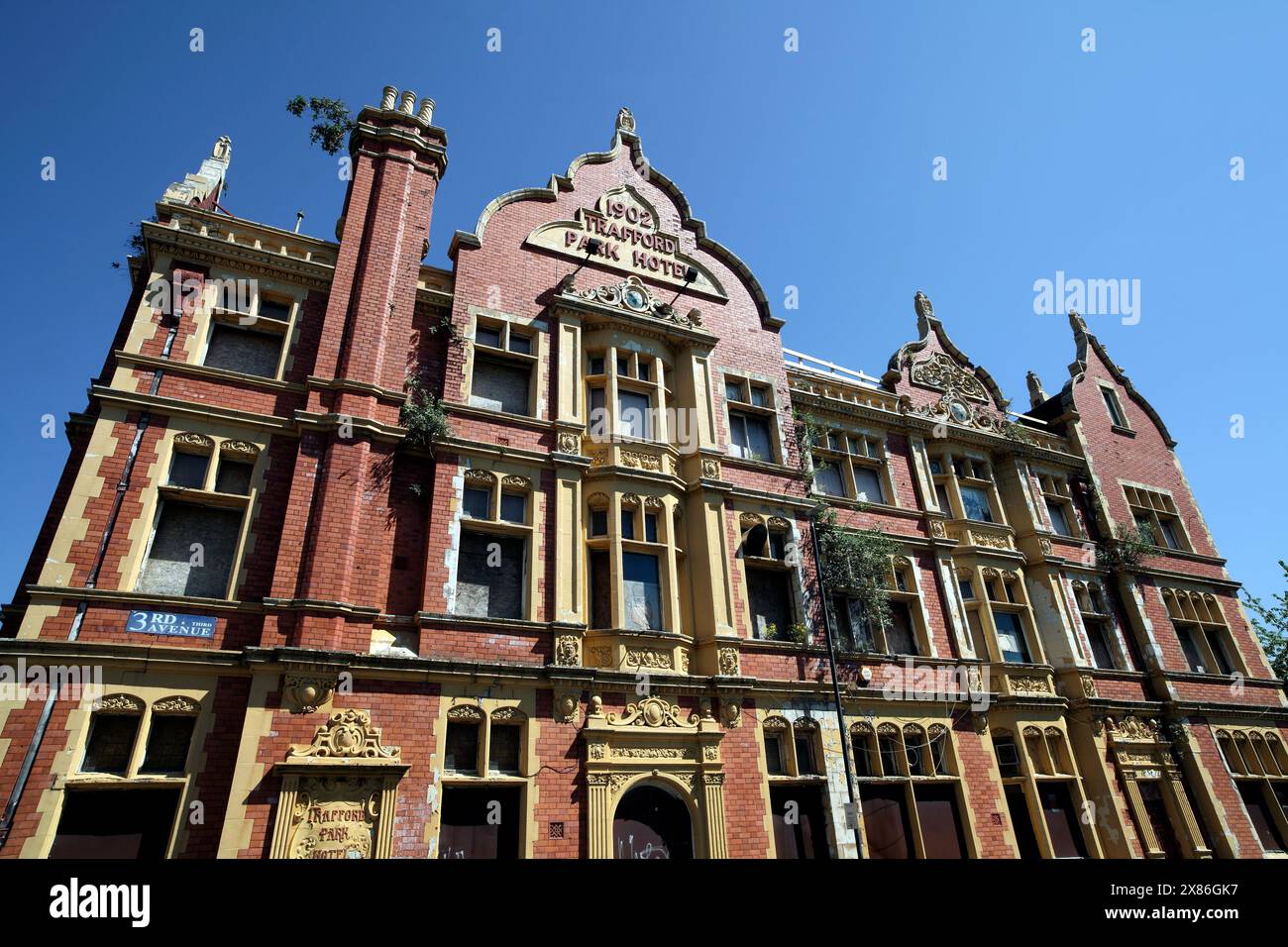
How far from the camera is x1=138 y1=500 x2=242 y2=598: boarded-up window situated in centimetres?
1212

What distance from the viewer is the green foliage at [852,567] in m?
18.1

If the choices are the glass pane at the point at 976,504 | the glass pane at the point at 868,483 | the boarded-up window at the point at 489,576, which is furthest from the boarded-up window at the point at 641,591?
the glass pane at the point at 976,504

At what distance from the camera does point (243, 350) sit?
14891 mm

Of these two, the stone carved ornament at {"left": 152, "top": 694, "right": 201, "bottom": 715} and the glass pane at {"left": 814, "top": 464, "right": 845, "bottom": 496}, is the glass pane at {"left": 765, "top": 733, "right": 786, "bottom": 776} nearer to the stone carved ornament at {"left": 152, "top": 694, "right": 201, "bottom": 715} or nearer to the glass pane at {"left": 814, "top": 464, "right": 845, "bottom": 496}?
the glass pane at {"left": 814, "top": 464, "right": 845, "bottom": 496}

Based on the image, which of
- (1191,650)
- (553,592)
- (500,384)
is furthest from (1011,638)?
(500,384)

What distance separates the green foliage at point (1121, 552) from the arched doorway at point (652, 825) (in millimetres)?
18455

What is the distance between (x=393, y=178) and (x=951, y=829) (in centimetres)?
2108

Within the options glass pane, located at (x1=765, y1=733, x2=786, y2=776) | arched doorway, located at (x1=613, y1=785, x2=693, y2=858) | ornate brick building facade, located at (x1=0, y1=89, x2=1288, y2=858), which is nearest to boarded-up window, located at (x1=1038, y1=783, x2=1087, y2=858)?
ornate brick building facade, located at (x1=0, y1=89, x2=1288, y2=858)

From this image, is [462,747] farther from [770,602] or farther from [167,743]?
[770,602]

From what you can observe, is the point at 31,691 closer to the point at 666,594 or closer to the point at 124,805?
the point at 124,805

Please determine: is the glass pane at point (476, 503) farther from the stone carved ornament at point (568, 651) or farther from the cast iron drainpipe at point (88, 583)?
the cast iron drainpipe at point (88, 583)

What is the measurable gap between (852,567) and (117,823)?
625 inches
